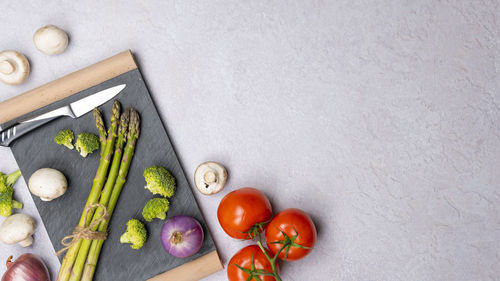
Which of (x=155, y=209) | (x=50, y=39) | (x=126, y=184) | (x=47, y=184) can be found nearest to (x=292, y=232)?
(x=155, y=209)

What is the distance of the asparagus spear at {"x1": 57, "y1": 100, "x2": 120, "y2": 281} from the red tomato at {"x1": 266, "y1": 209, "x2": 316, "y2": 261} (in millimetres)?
729

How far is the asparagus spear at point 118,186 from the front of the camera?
1.67 meters

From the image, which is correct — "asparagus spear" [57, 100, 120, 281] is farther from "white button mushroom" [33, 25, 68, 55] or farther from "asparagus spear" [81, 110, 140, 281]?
"white button mushroom" [33, 25, 68, 55]

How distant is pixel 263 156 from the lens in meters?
1.79

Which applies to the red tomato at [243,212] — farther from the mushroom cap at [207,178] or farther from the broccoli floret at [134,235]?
the broccoli floret at [134,235]

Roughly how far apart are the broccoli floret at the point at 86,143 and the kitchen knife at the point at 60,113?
12 centimetres

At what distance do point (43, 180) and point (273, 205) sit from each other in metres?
0.97

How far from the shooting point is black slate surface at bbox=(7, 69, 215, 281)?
172cm

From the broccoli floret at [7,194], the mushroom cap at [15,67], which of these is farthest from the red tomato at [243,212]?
the mushroom cap at [15,67]

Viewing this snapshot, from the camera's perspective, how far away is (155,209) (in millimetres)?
1652

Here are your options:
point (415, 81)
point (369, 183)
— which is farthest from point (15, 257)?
point (415, 81)

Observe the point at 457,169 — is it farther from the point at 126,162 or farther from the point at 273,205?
the point at 126,162

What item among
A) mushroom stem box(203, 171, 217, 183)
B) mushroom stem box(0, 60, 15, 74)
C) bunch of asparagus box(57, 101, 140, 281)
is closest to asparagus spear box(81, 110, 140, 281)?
bunch of asparagus box(57, 101, 140, 281)

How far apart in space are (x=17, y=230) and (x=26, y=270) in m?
0.17
